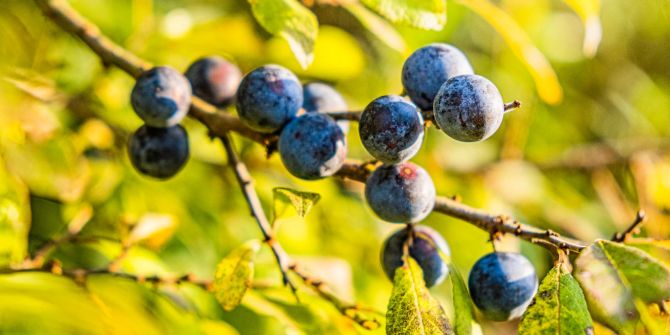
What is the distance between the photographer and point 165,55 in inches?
69.1

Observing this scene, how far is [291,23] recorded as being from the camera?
3.43 feet

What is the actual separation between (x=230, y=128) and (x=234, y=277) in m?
0.26

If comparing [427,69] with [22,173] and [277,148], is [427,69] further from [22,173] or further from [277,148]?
[22,173]

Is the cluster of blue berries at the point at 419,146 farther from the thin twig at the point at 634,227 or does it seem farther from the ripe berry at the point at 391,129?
the thin twig at the point at 634,227

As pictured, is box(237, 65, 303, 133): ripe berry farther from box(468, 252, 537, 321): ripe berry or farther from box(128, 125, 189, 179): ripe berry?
box(468, 252, 537, 321): ripe berry

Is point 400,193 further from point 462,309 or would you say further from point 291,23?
point 291,23

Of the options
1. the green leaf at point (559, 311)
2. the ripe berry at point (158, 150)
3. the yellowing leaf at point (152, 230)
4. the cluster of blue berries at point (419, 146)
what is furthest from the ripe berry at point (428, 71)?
the yellowing leaf at point (152, 230)

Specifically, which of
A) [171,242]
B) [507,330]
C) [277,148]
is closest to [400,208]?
[277,148]

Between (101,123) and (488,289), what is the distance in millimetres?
1020

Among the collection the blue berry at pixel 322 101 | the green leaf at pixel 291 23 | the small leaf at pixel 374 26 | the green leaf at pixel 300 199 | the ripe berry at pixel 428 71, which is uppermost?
the green leaf at pixel 291 23

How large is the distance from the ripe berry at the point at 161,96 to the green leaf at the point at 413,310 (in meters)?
0.45

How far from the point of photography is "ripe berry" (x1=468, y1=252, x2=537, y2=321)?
3.41 ft

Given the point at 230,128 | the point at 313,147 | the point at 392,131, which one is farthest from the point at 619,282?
the point at 230,128

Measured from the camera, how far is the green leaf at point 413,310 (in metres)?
0.91
